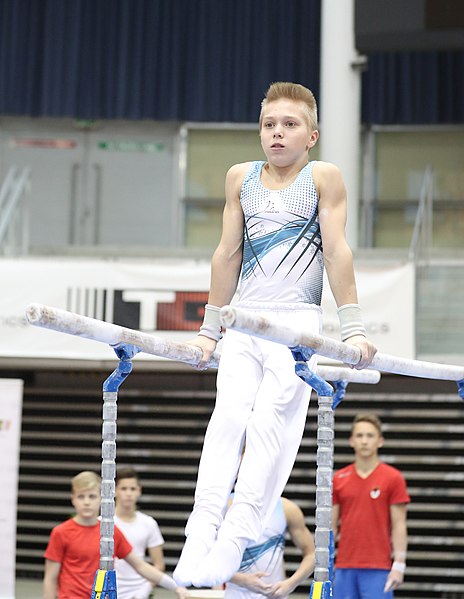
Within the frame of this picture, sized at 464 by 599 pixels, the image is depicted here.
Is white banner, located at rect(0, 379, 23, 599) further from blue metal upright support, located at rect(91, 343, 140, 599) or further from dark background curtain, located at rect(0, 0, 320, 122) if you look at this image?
dark background curtain, located at rect(0, 0, 320, 122)

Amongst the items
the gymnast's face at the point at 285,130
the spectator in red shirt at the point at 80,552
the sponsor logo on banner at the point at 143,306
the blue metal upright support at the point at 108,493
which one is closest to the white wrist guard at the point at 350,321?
the gymnast's face at the point at 285,130

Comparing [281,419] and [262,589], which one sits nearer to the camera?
[281,419]

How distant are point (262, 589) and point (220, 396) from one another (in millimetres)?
1341

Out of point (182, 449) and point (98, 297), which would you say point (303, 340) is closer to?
point (98, 297)

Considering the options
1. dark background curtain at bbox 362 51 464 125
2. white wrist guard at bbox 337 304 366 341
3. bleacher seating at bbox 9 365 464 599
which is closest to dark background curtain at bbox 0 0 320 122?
dark background curtain at bbox 362 51 464 125

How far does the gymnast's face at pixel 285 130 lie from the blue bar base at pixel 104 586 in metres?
1.67

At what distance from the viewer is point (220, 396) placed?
392 centimetres

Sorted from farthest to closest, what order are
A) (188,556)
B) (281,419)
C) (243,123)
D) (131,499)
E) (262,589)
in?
(243,123)
(131,499)
(262,589)
(281,419)
(188,556)

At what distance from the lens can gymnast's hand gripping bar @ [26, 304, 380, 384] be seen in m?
3.33

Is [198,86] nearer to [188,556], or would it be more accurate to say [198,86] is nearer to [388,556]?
[388,556]

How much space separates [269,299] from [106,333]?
0.66 m

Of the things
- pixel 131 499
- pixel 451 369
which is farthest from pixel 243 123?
pixel 451 369

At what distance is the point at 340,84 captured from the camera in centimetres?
1260

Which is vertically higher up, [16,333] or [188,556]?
[16,333]
